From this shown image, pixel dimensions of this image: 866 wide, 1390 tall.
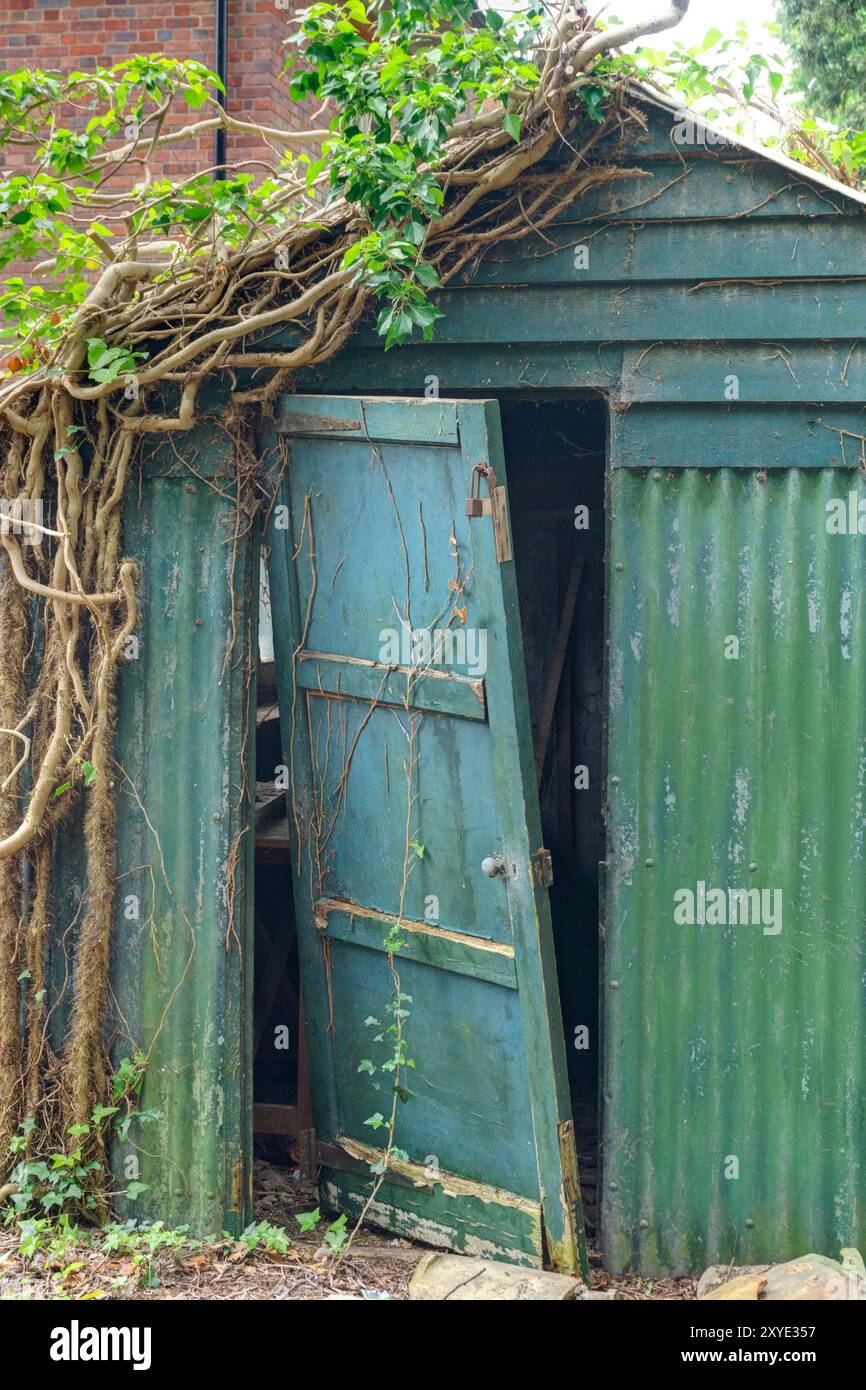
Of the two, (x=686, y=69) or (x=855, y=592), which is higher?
(x=686, y=69)

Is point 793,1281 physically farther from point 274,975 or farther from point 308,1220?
point 274,975

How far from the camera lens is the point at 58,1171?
4.18 meters

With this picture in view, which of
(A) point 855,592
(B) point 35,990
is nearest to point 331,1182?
(B) point 35,990

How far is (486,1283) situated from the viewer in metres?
3.76

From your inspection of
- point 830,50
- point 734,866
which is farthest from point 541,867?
point 830,50

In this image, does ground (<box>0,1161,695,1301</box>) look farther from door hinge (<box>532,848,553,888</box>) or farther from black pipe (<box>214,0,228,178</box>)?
black pipe (<box>214,0,228,178</box>)

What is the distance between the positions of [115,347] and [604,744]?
2.16 meters

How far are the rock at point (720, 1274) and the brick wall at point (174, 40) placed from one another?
6.56 metres

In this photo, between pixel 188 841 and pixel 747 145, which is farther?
pixel 188 841

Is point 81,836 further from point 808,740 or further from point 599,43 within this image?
point 599,43

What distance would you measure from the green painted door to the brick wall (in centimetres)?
442

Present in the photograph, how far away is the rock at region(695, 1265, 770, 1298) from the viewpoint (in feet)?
13.1

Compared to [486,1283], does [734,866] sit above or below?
above

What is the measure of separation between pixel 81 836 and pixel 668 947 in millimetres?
2124
